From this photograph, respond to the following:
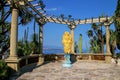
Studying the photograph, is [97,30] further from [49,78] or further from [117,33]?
[49,78]

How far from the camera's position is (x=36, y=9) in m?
17.2

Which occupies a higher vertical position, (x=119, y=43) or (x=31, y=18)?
(x=31, y=18)

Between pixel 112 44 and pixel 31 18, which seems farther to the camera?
pixel 112 44

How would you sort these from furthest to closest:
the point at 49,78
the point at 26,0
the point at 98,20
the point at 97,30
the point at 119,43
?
the point at 97,30
the point at 98,20
the point at 119,43
the point at 26,0
the point at 49,78

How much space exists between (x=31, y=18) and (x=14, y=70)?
6622 millimetres

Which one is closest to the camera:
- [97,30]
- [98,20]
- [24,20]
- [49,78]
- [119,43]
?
[49,78]

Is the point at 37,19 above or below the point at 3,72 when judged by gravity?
above

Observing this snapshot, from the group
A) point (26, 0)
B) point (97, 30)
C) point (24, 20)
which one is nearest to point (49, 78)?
point (26, 0)

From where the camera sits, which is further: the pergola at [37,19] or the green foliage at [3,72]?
the pergola at [37,19]

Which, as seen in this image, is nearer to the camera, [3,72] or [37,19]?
[3,72]

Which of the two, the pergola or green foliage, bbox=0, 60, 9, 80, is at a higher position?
the pergola

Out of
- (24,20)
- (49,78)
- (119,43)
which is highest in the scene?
(24,20)

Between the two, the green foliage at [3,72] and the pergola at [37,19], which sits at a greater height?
the pergola at [37,19]

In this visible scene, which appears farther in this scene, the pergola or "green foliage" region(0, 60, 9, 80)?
the pergola
